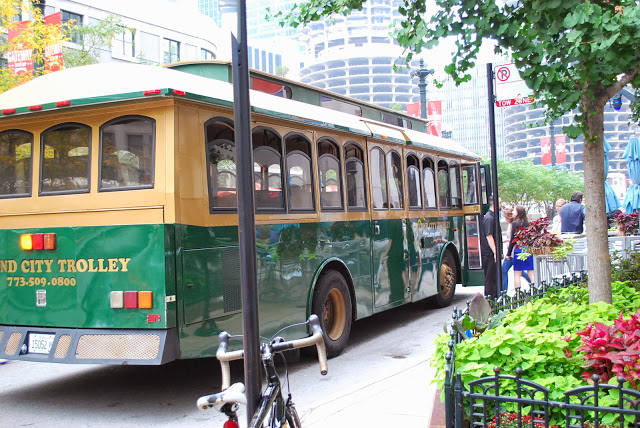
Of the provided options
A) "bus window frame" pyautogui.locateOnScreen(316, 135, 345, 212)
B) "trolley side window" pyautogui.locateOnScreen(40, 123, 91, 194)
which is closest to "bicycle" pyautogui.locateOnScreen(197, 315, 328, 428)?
"trolley side window" pyautogui.locateOnScreen(40, 123, 91, 194)

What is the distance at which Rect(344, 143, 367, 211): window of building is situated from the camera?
916cm

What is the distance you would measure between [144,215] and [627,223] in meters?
12.5

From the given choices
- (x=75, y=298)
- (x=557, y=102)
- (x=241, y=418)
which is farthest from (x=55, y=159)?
(x=557, y=102)

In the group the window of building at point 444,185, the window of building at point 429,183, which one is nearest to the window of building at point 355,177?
the window of building at point 429,183

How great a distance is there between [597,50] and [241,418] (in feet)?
14.8

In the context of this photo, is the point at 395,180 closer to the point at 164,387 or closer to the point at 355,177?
the point at 355,177

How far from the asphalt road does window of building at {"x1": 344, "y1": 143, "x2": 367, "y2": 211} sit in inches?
79.9

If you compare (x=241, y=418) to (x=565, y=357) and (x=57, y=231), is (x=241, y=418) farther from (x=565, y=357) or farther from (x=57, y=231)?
(x=565, y=357)

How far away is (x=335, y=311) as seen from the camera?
8.93 m

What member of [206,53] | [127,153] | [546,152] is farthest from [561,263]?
[546,152]

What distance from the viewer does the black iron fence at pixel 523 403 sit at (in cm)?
342

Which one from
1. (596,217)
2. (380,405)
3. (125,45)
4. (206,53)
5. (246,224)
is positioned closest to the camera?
(246,224)

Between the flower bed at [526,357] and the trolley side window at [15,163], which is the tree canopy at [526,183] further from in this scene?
the flower bed at [526,357]

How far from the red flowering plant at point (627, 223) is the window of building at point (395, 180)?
715cm
